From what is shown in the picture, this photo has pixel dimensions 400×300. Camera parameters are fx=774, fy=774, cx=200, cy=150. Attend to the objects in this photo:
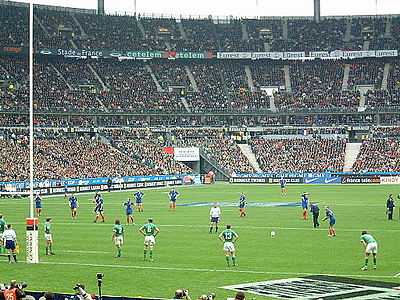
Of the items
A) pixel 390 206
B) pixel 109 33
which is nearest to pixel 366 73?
pixel 109 33

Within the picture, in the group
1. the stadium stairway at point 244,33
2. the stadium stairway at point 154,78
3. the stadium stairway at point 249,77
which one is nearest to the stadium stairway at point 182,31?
the stadium stairway at point 154,78

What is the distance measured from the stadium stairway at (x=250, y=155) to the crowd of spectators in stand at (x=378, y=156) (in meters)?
11.9

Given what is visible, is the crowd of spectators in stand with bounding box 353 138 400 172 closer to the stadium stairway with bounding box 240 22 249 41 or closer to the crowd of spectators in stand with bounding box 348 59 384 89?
the crowd of spectators in stand with bounding box 348 59 384 89

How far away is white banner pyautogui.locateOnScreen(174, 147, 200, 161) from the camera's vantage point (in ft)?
311

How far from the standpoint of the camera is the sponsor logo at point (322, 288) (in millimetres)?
21938

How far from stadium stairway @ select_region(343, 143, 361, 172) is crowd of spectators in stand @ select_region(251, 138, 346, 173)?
1.81 ft

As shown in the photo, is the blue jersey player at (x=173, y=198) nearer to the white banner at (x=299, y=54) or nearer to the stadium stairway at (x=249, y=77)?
the stadium stairway at (x=249, y=77)

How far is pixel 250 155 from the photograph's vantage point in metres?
98.2

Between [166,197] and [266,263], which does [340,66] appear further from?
Result: [266,263]

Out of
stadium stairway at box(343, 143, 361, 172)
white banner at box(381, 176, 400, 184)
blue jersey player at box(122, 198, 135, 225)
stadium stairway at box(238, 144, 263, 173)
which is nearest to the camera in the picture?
blue jersey player at box(122, 198, 135, 225)

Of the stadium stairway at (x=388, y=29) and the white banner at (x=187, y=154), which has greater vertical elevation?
the stadium stairway at (x=388, y=29)

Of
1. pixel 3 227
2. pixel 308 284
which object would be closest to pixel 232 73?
pixel 3 227

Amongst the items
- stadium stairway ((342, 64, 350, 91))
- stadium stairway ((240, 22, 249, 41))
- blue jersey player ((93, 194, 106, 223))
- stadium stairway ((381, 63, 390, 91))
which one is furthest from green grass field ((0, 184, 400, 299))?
stadium stairway ((240, 22, 249, 41))

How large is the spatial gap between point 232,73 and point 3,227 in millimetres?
82014
